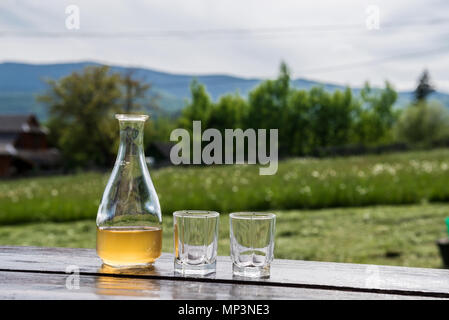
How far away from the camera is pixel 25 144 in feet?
85.2

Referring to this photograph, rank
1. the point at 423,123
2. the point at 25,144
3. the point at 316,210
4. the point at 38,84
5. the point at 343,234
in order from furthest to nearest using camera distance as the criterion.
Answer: the point at 38,84
the point at 423,123
the point at 25,144
the point at 316,210
the point at 343,234

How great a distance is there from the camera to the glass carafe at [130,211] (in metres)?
0.87

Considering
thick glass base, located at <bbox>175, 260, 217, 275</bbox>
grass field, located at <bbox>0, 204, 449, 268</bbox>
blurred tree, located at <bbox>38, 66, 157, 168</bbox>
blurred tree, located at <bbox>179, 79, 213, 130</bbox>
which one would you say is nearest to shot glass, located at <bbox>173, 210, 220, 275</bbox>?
thick glass base, located at <bbox>175, 260, 217, 275</bbox>

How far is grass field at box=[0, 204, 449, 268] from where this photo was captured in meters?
3.52

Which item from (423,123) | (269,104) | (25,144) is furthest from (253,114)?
(25,144)

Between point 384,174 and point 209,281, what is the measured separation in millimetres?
6596

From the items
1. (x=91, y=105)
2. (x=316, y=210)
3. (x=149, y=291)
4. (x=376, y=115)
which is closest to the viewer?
(x=149, y=291)

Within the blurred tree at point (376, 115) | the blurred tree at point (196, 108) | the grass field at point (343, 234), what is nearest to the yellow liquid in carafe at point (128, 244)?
the grass field at point (343, 234)

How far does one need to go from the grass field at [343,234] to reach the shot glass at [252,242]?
269cm

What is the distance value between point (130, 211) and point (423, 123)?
33787mm

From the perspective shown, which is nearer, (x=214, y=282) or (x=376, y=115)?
(x=214, y=282)

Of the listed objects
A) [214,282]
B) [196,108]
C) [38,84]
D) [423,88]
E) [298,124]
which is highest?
[423,88]

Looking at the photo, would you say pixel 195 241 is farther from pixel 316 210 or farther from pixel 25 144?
pixel 25 144
